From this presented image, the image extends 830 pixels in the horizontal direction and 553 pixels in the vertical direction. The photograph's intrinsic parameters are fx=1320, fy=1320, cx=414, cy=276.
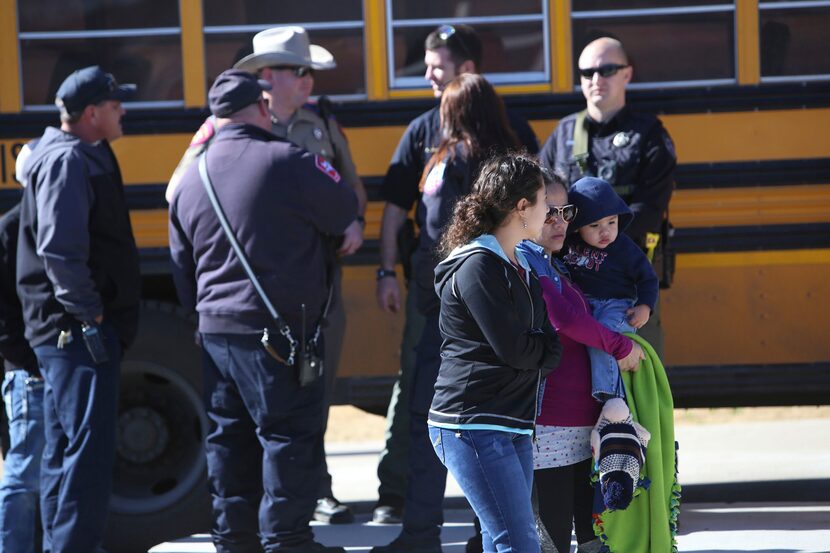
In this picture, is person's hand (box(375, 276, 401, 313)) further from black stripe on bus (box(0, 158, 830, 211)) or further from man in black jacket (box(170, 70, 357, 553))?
man in black jacket (box(170, 70, 357, 553))

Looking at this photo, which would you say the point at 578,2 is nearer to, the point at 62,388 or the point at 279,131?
the point at 279,131

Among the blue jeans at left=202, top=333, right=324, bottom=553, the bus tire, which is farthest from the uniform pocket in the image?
the bus tire

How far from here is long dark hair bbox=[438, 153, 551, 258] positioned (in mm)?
3219

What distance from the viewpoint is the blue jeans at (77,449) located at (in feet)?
13.2

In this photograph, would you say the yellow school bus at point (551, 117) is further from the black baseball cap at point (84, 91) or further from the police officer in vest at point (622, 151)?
the black baseball cap at point (84, 91)

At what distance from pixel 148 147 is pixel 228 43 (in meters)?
0.49

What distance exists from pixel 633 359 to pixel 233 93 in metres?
1.45

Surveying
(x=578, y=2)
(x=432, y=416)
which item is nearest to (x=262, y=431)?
(x=432, y=416)

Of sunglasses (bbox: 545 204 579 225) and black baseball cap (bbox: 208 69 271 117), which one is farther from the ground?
black baseball cap (bbox: 208 69 271 117)

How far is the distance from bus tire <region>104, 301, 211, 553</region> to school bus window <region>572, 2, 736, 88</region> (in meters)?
1.80

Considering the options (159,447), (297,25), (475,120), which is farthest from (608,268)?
(159,447)

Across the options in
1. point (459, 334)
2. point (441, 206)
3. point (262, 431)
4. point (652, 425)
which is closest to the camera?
point (459, 334)

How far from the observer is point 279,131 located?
4715 millimetres

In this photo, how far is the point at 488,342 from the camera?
3.15 m
